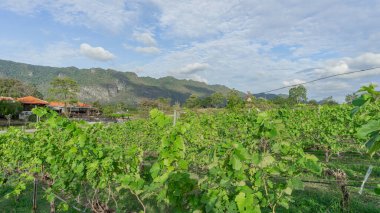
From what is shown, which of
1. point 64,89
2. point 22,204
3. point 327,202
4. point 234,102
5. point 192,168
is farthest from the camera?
point 64,89

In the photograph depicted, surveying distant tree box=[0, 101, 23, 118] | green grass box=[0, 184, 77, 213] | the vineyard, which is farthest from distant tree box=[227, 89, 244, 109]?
distant tree box=[0, 101, 23, 118]

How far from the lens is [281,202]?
2393 mm

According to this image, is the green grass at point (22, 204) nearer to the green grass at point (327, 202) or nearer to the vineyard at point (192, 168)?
the vineyard at point (192, 168)

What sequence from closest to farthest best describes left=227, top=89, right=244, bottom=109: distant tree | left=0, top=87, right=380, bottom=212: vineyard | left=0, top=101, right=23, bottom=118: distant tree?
left=0, top=87, right=380, bottom=212: vineyard → left=227, top=89, right=244, bottom=109: distant tree → left=0, top=101, right=23, bottom=118: distant tree

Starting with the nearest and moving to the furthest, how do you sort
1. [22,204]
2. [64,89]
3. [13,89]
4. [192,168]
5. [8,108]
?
[22,204] → [192,168] → [8,108] → [64,89] → [13,89]

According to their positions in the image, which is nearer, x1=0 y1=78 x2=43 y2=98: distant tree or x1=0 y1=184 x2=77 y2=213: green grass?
x1=0 y1=184 x2=77 y2=213: green grass

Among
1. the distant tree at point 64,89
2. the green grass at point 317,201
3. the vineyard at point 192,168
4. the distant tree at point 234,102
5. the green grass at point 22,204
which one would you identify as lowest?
the green grass at point 22,204

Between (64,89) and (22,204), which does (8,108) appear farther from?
(22,204)

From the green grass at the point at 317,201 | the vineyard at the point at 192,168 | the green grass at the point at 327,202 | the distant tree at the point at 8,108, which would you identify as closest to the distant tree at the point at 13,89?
the distant tree at the point at 8,108

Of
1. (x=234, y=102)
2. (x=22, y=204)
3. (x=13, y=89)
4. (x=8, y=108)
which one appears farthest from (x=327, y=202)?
(x=13, y=89)

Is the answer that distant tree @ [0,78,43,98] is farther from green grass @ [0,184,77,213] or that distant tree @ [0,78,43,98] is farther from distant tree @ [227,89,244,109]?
green grass @ [0,184,77,213]

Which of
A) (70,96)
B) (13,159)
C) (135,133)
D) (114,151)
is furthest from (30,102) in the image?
(114,151)

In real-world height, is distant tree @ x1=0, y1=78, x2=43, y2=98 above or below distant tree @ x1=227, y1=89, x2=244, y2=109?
above

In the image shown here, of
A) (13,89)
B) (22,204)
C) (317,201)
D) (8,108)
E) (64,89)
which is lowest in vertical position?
(22,204)
